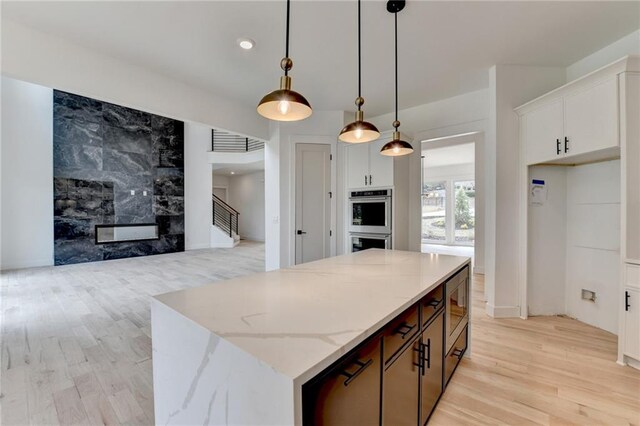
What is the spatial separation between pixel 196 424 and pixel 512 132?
151 inches

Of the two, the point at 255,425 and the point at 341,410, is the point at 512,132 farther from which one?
the point at 255,425

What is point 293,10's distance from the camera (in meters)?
2.30


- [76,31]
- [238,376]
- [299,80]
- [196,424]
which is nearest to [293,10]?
[299,80]

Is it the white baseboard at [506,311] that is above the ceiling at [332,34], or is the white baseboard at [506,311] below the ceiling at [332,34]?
below

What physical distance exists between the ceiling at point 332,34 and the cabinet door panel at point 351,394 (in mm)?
2509

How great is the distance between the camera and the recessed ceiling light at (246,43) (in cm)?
271

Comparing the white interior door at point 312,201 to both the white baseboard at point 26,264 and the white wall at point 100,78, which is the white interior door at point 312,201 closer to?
the white wall at point 100,78

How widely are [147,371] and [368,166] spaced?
3530 millimetres

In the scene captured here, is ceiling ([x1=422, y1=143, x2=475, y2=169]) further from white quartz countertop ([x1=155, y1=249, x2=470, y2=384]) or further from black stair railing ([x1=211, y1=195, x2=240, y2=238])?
black stair railing ([x1=211, y1=195, x2=240, y2=238])

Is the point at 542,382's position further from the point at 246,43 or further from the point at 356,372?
the point at 246,43

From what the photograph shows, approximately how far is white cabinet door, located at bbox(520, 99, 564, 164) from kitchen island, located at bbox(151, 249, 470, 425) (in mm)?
2250

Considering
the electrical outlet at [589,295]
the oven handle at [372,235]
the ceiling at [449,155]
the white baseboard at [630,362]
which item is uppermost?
the ceiling at [449,155]

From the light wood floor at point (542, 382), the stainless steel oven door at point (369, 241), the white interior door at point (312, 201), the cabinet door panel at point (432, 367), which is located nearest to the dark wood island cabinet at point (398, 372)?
the cabinet door panel at point (432, 367)

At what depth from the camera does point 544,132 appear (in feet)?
9.66
